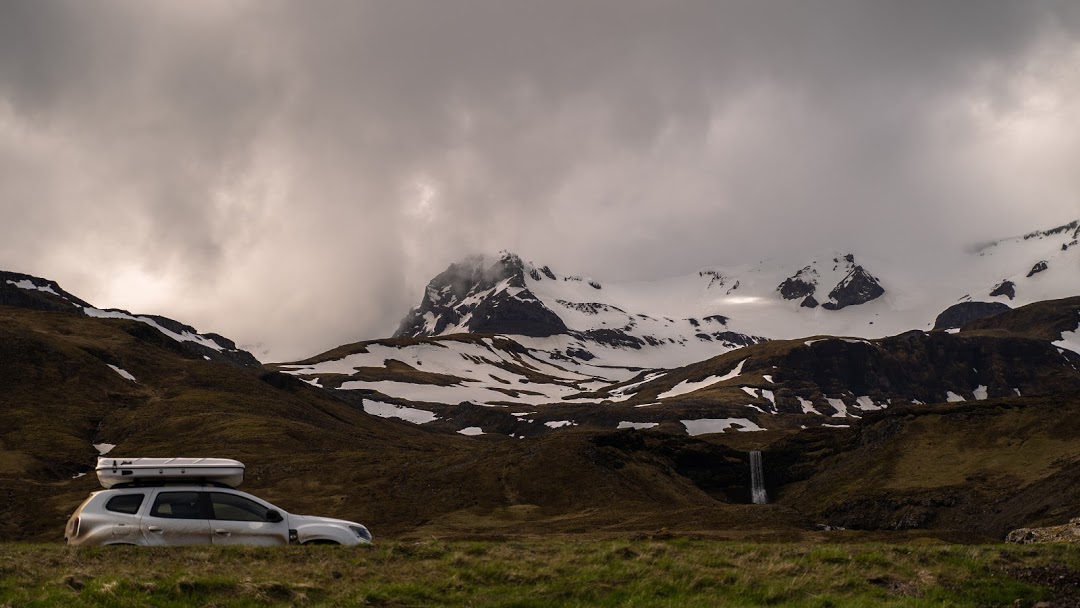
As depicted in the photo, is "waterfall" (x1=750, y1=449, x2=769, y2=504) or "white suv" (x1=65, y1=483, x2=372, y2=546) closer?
"white suv" (x1=65, y1=483, x2=372, y2=546)

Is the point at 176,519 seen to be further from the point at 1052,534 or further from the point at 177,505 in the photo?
the point at 1052,534

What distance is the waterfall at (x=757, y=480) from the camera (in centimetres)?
10217

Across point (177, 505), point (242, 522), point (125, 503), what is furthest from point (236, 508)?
point (125, 503)

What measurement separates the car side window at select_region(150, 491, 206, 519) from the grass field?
1541mm

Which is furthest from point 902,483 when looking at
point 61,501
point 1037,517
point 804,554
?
point 61,501

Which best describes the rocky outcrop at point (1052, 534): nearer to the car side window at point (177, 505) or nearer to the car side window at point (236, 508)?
the car side window at point (236, 508)

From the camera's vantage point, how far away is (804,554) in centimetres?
2189

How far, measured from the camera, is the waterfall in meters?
102

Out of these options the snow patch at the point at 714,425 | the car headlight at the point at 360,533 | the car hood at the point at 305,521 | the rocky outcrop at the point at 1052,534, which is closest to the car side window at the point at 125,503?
the car hood at the point at 305,521

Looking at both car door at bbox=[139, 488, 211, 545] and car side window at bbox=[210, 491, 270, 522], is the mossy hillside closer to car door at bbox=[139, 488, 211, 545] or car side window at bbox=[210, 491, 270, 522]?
car side window at bbox=[210, 491, 270, 522]

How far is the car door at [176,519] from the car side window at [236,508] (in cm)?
32

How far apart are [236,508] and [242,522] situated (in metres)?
0.43

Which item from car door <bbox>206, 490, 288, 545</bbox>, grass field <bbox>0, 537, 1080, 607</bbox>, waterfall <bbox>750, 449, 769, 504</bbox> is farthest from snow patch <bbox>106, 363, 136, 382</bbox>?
car door <bbox>206, 490, 288, 545</bbox>

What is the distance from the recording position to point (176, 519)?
68.5 feet
